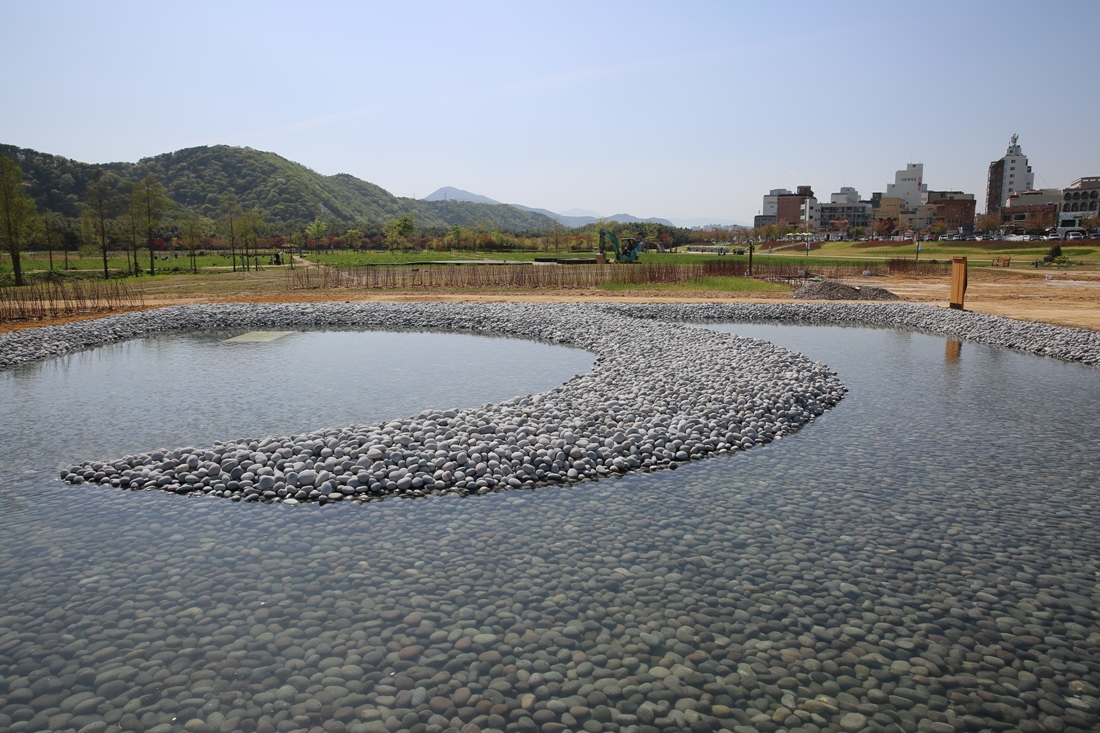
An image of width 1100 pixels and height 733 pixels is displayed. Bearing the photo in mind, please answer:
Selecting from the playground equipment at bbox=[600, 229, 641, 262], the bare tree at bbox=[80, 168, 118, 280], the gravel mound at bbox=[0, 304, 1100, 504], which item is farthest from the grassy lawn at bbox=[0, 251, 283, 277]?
the gravel mound at bbox=[0, 304, 1100, 504]

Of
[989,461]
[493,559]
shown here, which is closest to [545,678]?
[493,559]

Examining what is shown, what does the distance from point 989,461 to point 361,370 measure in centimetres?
937

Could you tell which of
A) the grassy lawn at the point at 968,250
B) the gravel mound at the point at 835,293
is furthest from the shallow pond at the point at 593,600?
the grassy lawn at the point at 968,250

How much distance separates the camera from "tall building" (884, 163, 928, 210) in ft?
551

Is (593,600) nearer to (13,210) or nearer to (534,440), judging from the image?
(534,440)

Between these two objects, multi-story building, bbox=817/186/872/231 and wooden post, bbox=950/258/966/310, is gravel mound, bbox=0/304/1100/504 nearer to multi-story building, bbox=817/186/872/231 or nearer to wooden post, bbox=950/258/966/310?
wooden post, bbox=950/258/966/310

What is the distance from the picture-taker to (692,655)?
3.72 metres

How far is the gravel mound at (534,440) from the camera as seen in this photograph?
6.30 m

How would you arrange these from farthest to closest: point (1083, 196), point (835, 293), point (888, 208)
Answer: point (888, 208) < point (1083, 196) < point (835, 293)

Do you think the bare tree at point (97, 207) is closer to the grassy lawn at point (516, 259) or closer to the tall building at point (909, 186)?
the grassy lawn at point (516, 259)

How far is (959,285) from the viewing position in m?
21.0

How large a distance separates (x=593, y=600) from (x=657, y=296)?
21191 millimetres

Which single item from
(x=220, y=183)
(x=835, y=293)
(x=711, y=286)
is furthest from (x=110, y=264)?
(x=220, y=183)

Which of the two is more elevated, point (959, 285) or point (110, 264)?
point (110, 264)
